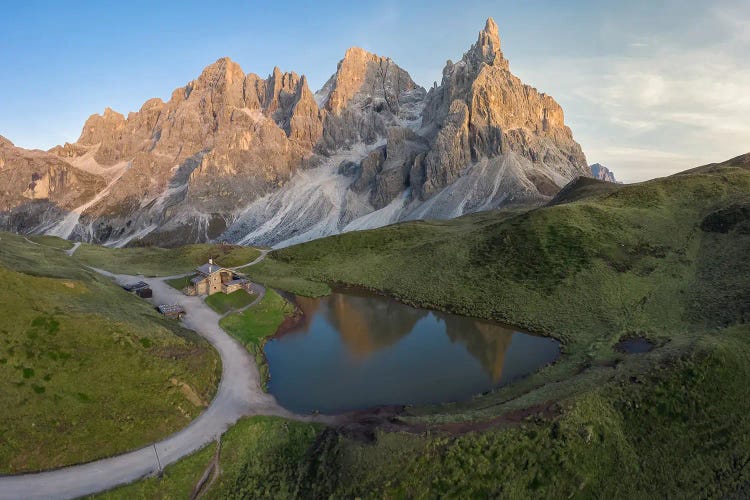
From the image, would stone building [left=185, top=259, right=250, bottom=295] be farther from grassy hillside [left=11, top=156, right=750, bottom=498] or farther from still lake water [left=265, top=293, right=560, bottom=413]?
grassy hillside [left=11, top=156, right=750, bottom=498]

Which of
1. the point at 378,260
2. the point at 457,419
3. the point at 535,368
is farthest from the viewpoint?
the point at 378,260

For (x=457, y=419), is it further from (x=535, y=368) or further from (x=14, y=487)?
(x=14, y=487)

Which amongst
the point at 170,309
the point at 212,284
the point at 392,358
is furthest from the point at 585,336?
the point at 212,284

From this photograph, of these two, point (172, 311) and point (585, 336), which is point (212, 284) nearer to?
point (172, 311)

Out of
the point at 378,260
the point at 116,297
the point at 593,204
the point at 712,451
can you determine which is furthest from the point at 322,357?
the point at 593,204

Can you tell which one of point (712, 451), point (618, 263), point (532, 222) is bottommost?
point (712, 451)

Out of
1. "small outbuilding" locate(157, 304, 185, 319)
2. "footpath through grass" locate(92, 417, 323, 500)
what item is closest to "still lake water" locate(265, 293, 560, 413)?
"footpath through grass" locate(92, 417, 323, 500)
